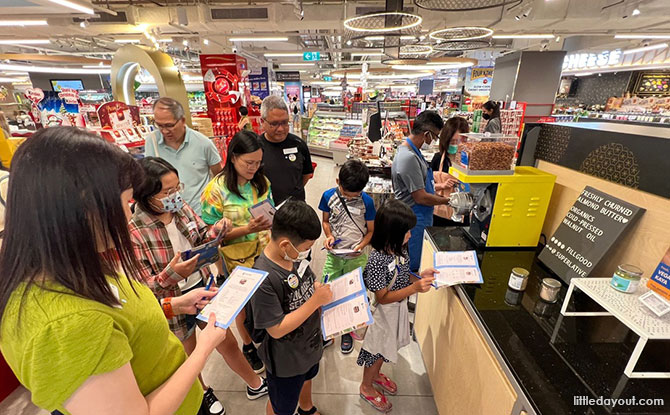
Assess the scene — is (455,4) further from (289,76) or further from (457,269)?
(289,76)

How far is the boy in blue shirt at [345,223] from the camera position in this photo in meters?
2.30

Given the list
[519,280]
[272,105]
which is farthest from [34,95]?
[519,280]

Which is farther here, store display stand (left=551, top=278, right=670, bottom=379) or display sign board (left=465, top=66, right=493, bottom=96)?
display sign board (left=465, top=66, right=493, bottom=96)

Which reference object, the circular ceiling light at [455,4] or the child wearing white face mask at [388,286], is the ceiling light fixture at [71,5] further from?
the child wearing white face mask at [388,286]

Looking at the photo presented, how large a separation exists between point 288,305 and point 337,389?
115 centimetres

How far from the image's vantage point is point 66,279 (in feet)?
2.15

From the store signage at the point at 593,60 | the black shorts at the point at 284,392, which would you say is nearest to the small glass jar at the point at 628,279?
the black shorts at the point at 284,392

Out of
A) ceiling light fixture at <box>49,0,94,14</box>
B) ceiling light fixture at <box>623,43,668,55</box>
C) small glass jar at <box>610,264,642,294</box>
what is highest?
ceiling light fixture at <box>623,43,668,55</box>

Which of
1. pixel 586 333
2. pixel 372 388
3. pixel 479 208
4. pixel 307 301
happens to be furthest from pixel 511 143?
pixel 372 388

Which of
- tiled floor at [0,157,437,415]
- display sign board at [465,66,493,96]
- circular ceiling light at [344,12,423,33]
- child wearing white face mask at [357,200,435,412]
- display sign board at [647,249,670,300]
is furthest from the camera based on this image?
display sign board at [465,66,493,96]

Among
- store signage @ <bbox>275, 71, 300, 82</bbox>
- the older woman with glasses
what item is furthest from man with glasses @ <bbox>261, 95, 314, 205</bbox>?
store signage @ <bbox>275, 71, 300, 82</bbox>

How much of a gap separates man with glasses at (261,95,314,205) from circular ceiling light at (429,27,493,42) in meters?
2.42

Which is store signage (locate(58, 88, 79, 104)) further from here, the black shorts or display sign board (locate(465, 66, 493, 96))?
display sign board (locate(465, 66, 493, 96))

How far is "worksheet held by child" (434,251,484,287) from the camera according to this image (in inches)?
58.7
